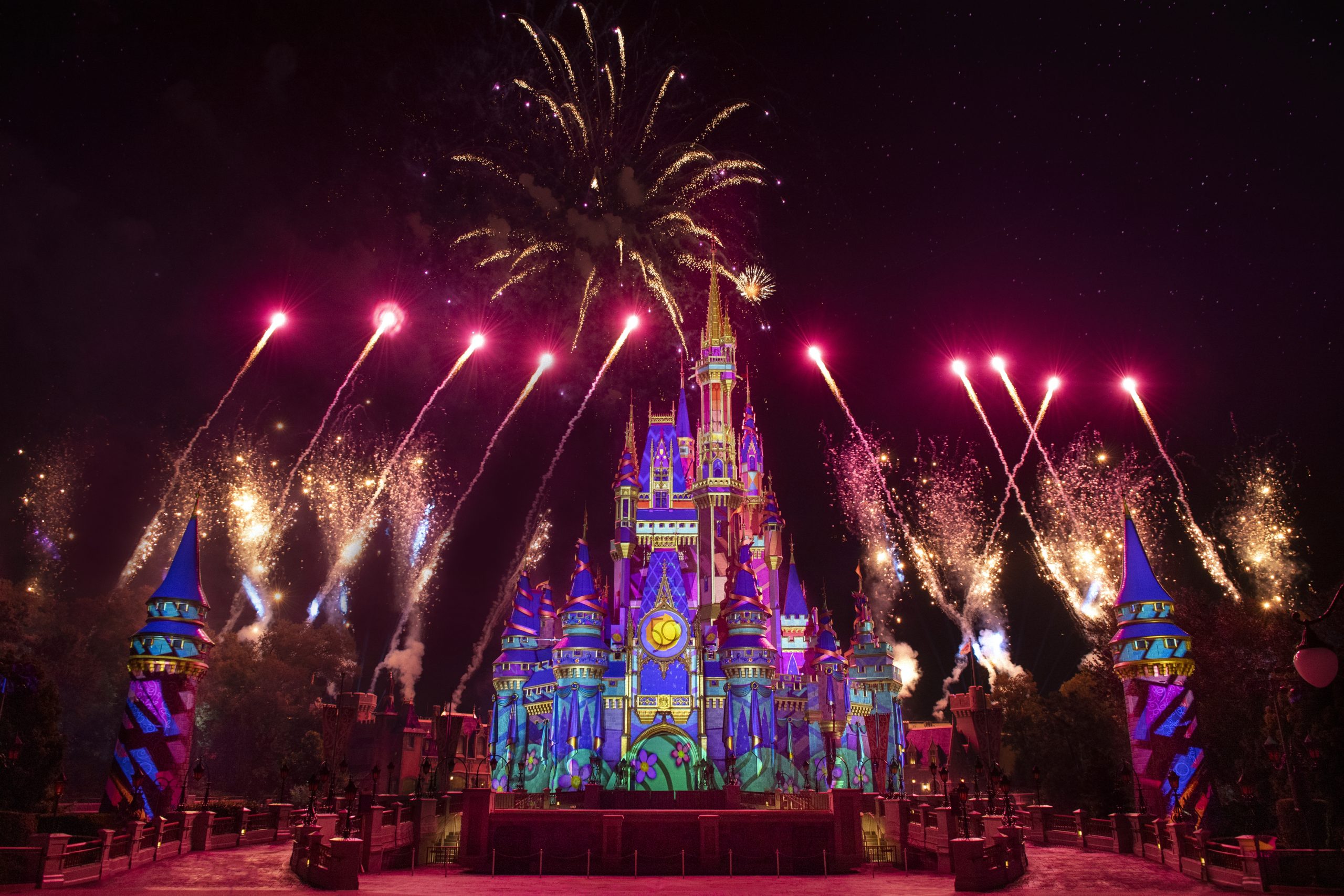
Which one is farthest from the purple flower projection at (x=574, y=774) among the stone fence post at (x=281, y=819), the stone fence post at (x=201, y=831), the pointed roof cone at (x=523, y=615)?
the stone fence post at (x=201, y=831)

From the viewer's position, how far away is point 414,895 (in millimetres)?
23281

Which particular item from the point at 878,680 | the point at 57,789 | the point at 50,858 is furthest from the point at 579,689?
the point at 50,858

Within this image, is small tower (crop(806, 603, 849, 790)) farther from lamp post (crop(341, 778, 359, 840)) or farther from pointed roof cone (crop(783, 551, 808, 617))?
lamp post (crop(341, 778, 359, 840))

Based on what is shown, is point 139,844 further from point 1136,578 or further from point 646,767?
point 1136,578

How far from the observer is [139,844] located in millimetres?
26500

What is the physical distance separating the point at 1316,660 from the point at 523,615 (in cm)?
5676

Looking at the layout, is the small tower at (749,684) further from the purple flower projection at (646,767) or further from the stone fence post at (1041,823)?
the stone fence post at (1041,823)

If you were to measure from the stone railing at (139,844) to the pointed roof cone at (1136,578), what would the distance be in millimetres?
35093

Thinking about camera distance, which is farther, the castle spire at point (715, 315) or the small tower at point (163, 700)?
the castle spire at point (715, 315)

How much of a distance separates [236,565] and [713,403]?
3703cm

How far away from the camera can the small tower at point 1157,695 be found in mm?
35688

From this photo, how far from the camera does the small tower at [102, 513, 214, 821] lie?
34.1 metres

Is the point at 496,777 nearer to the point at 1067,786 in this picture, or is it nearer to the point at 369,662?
the point at 369,662

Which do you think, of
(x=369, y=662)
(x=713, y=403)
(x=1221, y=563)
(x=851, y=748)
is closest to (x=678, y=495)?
(x=713, y=403)
